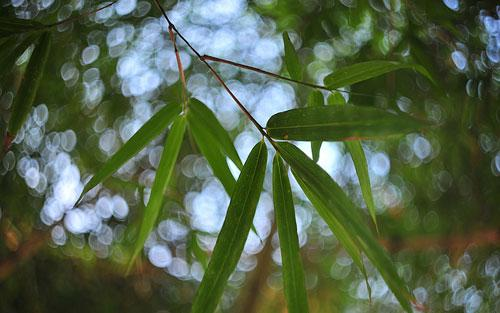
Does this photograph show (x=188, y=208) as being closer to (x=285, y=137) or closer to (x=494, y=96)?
(x=494, y=96)

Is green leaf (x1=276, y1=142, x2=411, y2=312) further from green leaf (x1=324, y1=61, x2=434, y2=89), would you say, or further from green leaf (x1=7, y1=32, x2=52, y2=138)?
green leaf (x1=7, y1=32, x2=52, y2=138)

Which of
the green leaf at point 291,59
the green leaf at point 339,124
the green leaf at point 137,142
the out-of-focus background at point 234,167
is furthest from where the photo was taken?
the out-of-focus background at point 234,167

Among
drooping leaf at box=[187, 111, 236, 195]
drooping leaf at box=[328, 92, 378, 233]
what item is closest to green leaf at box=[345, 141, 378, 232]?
drooping leaf at box=[328, 92, 378, 233]

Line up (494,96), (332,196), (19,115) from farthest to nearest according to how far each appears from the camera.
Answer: (494,96)
(19,115)
(332,196)

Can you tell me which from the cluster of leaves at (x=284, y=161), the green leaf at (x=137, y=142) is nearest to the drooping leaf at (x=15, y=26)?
the cluster of leaves at (x=284, y=161)

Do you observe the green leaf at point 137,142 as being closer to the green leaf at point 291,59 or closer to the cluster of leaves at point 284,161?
the cluster of leaves at point 284,161

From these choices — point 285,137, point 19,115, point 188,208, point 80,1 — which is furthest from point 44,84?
point 285,137
